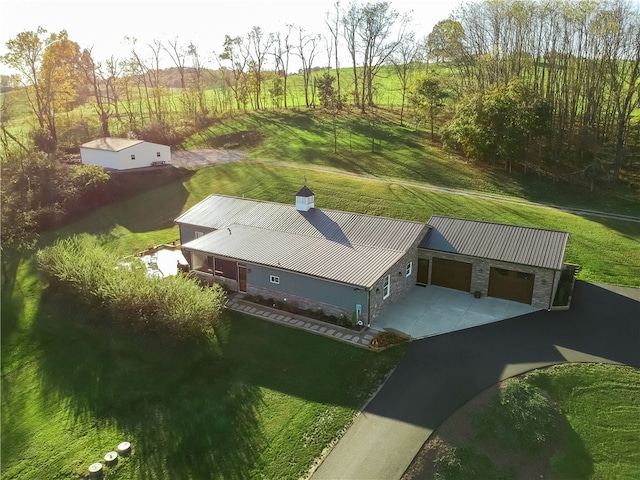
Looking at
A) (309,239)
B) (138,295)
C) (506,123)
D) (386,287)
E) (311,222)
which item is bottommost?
(386,287)

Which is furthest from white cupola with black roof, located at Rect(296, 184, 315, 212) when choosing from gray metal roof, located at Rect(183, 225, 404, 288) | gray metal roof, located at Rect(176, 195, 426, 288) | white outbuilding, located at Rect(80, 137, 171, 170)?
white outbuilding, located at Rect(80, 137, 171, 170)

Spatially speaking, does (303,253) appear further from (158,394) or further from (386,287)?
(158,394)

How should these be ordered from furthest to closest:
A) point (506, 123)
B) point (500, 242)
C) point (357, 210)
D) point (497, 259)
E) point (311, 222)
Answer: point (506, 123) → point (357, 210) → point (311, 222) → point (500, 242) → point (497, 259)

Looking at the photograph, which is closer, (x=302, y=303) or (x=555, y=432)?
(x=555, y=432)

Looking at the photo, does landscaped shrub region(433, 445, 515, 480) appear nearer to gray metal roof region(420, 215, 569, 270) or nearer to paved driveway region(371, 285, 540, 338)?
paved driveway region(371, 285, 540, 338)

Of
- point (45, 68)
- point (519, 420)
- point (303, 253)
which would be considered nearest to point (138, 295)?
point (303, 253)

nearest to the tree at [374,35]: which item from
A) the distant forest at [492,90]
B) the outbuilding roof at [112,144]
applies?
the distant forest at [492,90]
